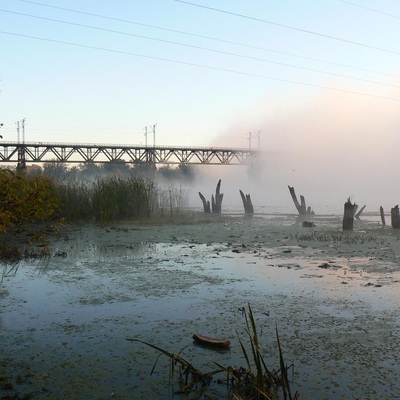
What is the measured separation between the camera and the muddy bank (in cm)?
348

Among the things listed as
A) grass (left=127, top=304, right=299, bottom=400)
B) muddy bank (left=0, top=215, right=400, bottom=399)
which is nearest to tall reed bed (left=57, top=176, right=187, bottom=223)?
muddy bank (left=0, top=215, right=400, bottom=399)

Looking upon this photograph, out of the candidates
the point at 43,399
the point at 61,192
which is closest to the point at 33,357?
the point at 43,399

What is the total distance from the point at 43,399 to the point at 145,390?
2.24 ft

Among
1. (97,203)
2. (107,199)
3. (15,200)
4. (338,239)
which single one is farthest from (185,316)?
(107,199)

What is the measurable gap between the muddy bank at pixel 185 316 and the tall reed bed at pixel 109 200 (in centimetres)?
658

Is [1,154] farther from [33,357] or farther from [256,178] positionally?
[33,357]

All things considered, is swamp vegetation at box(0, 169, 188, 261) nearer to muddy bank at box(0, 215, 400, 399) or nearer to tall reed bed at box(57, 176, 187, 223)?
tall reed bed at box(57, 176, 187, 223)

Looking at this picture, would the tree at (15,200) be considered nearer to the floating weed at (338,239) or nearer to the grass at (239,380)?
the grass at (239,380)

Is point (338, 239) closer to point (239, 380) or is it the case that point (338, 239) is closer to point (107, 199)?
point (107, 199)

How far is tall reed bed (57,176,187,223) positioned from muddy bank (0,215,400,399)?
6575mm

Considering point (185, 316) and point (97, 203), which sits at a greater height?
point (97, 203)

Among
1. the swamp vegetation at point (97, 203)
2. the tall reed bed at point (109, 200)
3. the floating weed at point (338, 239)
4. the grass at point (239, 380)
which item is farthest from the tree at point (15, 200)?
the tall reed bed at point (109, 200)

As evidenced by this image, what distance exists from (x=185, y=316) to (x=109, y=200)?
12649mm

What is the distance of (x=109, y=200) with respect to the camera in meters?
17.3
